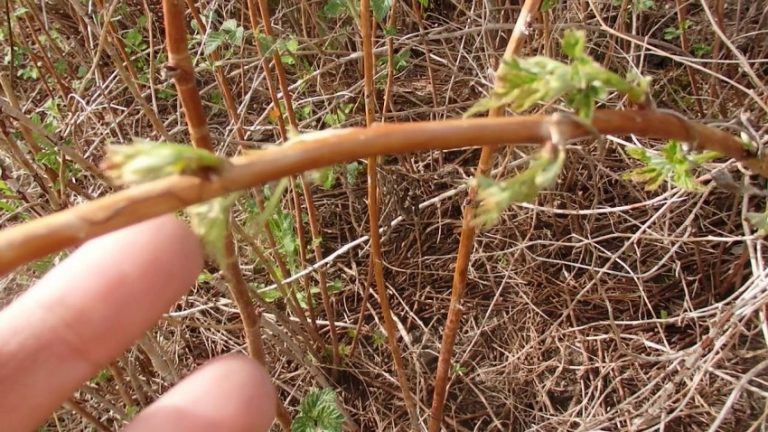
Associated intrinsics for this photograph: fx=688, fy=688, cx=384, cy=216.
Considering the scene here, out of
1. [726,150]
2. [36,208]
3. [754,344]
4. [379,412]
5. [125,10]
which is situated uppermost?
[726,150]

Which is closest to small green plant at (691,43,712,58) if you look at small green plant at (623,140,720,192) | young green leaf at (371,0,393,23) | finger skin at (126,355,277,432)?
young green leaf at (371,0,393,23)

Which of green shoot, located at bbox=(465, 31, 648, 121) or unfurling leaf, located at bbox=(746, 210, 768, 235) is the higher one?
green shoot, located at bbox=(465, 31, 648, 121)

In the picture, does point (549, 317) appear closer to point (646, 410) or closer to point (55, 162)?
point (646, 410)

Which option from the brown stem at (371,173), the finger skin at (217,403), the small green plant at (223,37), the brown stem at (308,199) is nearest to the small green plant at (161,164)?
the brown stem at (371,173)

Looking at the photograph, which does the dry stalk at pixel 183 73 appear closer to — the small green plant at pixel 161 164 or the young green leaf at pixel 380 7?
the small green plant at pixel 161 164

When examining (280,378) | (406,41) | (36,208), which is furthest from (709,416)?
(36,208)

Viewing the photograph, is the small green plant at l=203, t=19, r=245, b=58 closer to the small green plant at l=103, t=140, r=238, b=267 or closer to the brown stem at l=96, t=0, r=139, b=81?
the brown stem at l=96, t=0, r=139, b=81
